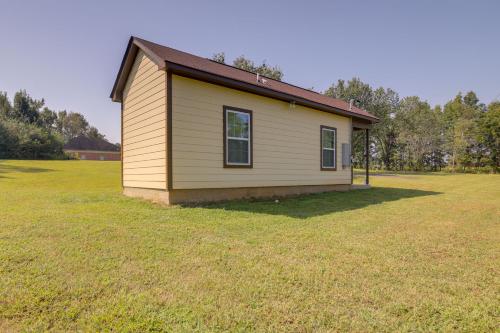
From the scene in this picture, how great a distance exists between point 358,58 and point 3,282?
16.0 metres

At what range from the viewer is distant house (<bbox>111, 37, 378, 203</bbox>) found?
6574 mm

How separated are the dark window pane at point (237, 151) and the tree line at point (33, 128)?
38.1 metres

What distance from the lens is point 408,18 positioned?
37.6 ft

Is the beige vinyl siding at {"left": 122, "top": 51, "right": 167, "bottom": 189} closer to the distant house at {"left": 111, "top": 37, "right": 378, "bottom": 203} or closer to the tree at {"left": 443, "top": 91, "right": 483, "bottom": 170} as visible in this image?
the distant house at {"left": 111, "top": 37, "right": 378, "bottom": 203}

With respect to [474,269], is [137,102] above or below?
above

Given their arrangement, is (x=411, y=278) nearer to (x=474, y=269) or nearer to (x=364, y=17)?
(x=474, y=269)

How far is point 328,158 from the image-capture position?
1055 cm

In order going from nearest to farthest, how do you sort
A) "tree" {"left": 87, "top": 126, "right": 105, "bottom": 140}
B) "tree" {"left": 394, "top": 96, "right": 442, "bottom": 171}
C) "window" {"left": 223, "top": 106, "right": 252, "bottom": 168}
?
"window" {"left": 223, "top": 106, "right": 252, "bottom": 168}, "tree" {"left": 394, "top": 96, "right": 442, "bottom": 171}, "tree" {"left": 87, "top": 126, "right": 105, "bottom": 140}

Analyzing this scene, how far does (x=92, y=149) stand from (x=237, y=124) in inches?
2112

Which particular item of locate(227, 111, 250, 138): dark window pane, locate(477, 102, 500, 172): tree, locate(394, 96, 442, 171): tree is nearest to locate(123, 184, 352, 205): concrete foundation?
locate(227, 111, 250, 138): dark window pane

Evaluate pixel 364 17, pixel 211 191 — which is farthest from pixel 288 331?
pixel 364 17

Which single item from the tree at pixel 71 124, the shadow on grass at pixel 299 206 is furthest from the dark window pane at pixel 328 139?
the tree at pixel 71 124

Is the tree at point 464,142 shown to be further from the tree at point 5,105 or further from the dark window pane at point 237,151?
the tree at point 5,105

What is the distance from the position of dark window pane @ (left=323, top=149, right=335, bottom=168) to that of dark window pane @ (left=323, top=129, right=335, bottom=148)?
8.9 inches
